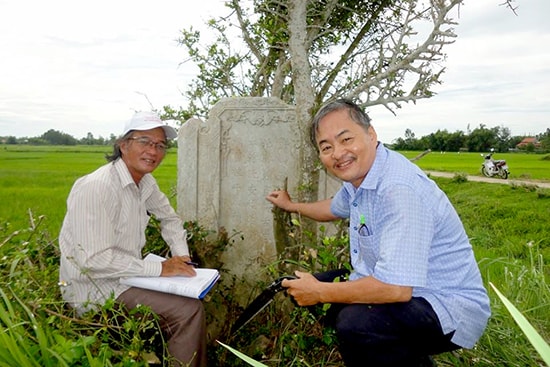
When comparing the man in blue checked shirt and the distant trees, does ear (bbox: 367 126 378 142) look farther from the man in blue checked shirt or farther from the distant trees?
the distant trees

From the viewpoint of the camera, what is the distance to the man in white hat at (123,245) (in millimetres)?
2410

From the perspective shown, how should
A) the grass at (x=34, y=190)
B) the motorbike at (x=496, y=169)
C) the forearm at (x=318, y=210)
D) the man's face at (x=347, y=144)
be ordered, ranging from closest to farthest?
the man's face at (x=347, y=144) → the forearm at (x=318, y=210) → the grass at (x=34, y=190) → the motorbike at (x=496, y=169)

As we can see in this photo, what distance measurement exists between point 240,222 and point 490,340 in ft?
6.69

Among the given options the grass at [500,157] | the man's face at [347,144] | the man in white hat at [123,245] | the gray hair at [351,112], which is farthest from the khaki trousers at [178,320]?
the grass at [500,157]

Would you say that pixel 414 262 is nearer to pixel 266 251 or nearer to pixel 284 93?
pixel 266 251

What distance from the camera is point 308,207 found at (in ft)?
9.88

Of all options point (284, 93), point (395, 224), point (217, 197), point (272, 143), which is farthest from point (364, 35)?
point (395, 224)

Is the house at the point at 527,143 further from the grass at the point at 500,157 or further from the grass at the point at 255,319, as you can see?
the grass at the point at 255,319

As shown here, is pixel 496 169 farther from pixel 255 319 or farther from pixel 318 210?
pixel 318 210

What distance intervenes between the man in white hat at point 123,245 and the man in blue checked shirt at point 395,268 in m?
0.69

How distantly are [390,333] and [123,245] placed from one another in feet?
4.90

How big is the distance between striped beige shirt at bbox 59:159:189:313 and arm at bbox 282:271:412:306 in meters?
0.86

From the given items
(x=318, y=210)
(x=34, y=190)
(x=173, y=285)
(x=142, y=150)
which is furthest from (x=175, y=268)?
(x=34, y=190)

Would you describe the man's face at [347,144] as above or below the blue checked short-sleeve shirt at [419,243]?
above
